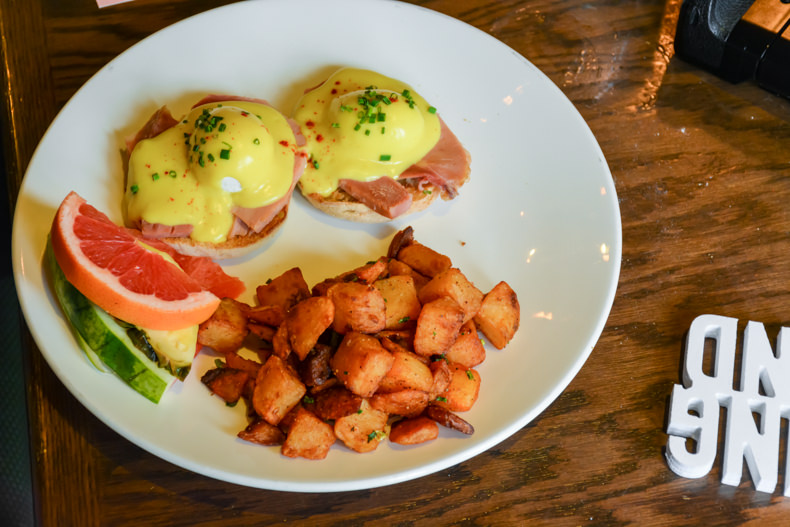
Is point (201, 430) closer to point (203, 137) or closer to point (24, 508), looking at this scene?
point (203, 137)

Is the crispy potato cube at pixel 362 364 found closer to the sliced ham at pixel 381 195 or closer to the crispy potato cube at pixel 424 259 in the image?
the crispy potato cube at pixel 424 259

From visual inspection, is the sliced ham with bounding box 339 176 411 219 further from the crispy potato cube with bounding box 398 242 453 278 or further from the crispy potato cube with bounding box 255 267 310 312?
the crispy potato cube with bounding box 255 267 310 312

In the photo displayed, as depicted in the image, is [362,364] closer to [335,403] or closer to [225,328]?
[335,403]

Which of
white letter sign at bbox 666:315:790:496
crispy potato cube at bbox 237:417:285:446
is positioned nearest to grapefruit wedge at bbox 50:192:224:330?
crispy potato cube at bbox 237:417:285:446

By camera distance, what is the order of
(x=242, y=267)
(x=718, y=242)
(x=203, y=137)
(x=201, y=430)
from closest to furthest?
(x=201, y=430)
(x=203, y=137)
(x=242, y=267)
(x=718, y=242)

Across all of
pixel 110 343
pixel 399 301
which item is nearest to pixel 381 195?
pixel 399 301

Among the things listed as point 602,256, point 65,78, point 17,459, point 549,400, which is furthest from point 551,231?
point 17,459
